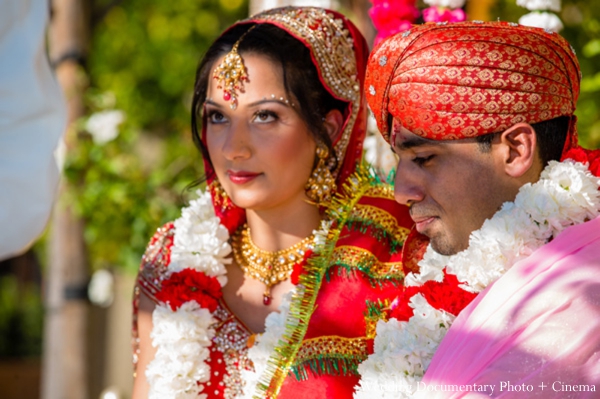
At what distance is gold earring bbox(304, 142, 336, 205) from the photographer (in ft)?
9.23

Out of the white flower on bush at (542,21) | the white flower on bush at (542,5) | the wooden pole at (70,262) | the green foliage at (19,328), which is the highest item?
the white flower on bush at (542,5)

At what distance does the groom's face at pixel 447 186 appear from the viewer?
2107 millimetres

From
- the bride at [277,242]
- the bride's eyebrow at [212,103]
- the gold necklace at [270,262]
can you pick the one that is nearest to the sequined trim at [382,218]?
the bride at [277,242]

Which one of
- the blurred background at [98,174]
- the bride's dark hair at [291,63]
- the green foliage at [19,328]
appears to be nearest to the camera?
the bride's dark hair at [291,63]

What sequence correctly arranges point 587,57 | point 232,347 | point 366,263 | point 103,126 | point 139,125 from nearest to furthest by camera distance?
point 366,263 < point 232,347 < point 587,57 < point 103,126 < point 139,125

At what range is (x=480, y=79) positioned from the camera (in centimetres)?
204

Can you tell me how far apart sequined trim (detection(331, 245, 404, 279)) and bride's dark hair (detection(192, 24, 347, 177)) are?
39 centimetres

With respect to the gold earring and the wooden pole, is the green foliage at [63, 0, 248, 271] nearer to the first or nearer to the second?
the wooden pole

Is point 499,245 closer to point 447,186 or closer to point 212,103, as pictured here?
point 447,186

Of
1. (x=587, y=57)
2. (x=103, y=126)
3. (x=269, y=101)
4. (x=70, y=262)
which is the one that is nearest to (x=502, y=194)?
(x=269, y=101)

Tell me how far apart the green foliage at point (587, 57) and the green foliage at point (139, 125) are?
239 centimetres

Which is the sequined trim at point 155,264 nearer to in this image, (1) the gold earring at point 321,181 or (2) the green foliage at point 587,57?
(1) the gold earring at point 321,181

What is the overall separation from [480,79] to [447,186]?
30 cm

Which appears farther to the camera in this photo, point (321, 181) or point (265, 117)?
point (321, 181)
